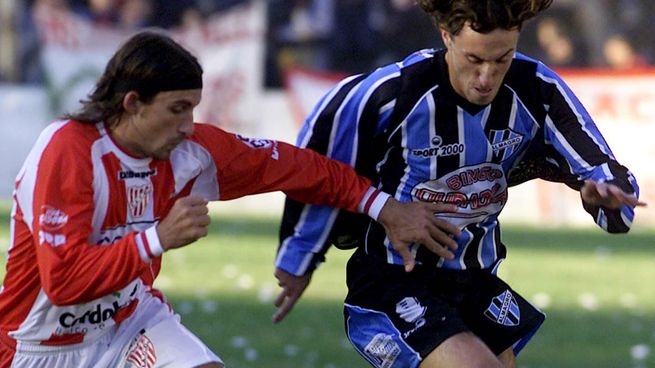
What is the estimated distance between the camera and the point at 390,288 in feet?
17.9

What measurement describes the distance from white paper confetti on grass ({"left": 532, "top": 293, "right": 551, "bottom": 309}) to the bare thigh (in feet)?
17.4

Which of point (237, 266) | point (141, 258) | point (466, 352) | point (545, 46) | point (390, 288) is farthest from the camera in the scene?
point (545, 46)

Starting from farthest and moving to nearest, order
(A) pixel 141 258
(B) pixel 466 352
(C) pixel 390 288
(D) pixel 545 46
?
(D) pixel 545 46 < (C) pixel 390 288 < (B) pixel 466 352 < (A) pixel 141 258

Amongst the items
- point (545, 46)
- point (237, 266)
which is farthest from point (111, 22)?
point (237, 266)

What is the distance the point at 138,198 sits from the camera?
5.14 m

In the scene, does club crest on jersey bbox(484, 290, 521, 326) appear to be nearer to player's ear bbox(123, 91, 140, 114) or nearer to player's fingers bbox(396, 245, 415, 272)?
player's fingers bbox(396, 245, 415, 272)

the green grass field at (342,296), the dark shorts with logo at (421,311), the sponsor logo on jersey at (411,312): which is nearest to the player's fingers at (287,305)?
the dark shorts with logo at (421,311)

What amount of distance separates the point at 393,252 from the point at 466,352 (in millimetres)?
558

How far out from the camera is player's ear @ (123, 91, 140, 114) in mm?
5039

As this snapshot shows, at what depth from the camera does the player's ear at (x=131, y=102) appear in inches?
198

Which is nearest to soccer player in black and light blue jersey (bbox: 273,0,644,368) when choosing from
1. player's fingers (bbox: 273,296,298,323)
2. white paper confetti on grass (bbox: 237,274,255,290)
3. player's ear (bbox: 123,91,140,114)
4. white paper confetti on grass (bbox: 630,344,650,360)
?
player's fingers (bbox: 273,296,298,323)

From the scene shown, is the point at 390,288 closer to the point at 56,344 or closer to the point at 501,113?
the point at 501,113

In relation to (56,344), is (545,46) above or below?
below

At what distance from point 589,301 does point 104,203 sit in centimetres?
639
